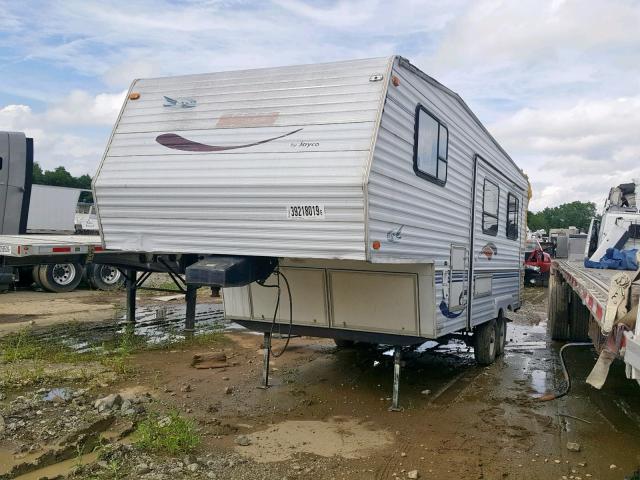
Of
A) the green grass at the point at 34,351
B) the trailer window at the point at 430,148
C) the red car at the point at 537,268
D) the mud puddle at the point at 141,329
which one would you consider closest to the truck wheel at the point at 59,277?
the mud puddle at the point at 141,329

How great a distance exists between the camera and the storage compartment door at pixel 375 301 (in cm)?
609

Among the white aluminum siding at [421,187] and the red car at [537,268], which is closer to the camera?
the white aluminum siding at [421,187]

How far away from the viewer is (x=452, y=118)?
22.4ft

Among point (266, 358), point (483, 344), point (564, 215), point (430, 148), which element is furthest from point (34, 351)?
point (564, 215)

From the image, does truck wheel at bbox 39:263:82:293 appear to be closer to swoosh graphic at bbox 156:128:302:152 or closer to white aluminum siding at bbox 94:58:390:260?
white aluminum siding at bbox 94:58:390:260

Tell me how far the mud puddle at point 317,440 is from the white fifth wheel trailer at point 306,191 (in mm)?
995

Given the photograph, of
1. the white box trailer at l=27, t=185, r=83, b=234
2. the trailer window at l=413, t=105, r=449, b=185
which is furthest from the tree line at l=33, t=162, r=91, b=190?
the trailer window at l=413, t=105, r=449, b=185

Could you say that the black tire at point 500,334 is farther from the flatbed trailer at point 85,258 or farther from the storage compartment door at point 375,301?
the flatbed trailer at point 85,258

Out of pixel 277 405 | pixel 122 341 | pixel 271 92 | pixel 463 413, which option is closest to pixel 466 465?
pixel 463 413

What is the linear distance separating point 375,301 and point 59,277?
11519 millimetres

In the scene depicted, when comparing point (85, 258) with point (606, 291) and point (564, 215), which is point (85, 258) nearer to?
point (606, 291)

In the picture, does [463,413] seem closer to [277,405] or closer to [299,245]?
[277,405]

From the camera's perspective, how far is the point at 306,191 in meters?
5.01

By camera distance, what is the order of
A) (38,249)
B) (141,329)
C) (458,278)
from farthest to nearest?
(141,329) < (38,249) < (458,278)
